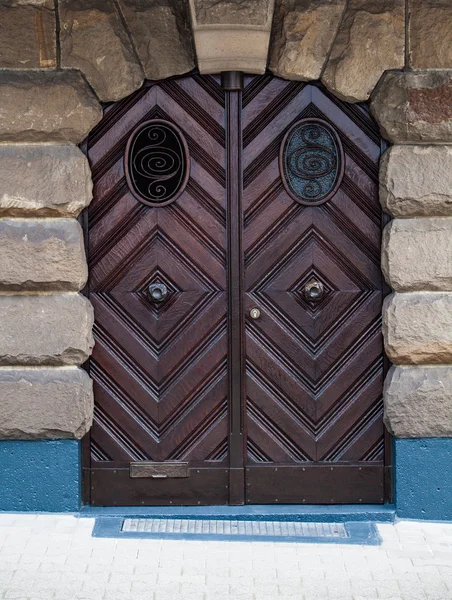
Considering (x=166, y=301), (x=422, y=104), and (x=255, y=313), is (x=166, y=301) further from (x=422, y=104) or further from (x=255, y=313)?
(x=422, y=104)

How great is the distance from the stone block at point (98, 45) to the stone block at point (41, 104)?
0.27 feet

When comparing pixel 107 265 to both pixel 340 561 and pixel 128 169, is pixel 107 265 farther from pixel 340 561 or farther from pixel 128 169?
pixel 340 561

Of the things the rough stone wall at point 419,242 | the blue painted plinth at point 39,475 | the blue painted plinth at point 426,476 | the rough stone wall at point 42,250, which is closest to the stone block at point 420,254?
the rough stone wall at point 419,242

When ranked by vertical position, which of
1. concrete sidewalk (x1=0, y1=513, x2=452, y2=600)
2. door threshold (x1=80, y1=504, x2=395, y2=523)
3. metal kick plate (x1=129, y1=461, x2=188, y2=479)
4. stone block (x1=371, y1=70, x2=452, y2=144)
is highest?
stone block (x1=371, y1=70, x2=452, y2=144)

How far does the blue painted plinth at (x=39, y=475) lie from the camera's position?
4789 millimetres

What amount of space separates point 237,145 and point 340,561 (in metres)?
2.26

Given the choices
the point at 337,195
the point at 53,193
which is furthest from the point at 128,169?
the point at 337,195

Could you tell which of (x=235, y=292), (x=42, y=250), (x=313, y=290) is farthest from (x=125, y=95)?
(x=313, y=290)

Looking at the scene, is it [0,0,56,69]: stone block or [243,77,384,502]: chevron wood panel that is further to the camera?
[243,77,384,502]: chevron wood panel

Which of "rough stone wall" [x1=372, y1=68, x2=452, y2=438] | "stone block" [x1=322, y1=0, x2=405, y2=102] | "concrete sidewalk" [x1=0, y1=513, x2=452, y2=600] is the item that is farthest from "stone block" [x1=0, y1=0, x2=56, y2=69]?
"concrete sidewalk" [x1=0, y1=513, x2=452, y2=600]

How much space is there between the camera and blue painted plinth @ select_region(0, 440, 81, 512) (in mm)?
4789

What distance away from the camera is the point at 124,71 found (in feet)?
15.6

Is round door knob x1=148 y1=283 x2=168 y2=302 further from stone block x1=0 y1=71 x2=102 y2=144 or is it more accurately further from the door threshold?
the door threshold

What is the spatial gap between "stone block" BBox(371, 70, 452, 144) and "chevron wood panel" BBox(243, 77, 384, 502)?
0.88 feet
